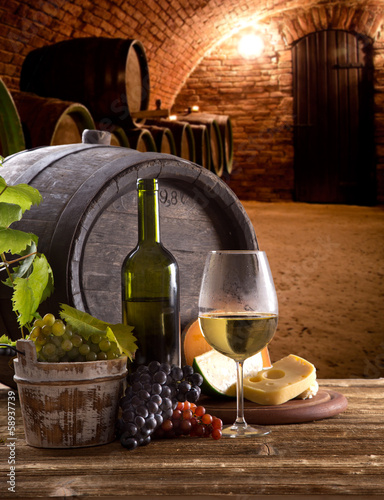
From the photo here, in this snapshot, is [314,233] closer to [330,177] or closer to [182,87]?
[330,177]

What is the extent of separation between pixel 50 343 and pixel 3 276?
44 cm

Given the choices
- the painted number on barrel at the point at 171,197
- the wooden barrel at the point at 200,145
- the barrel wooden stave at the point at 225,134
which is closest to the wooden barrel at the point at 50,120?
the painted number on barrel at the point at 171,197

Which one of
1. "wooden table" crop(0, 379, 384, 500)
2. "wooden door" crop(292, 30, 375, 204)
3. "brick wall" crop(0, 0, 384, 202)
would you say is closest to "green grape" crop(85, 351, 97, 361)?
"wooden table" crop(0, 379, 384, 500)

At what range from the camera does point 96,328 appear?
0.85m

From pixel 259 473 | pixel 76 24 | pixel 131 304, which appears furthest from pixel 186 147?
pixel 259 473

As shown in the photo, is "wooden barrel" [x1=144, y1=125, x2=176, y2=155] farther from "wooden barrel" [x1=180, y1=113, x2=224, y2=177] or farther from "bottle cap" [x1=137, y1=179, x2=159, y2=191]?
"bottle cap" [x1=137, y1=179, x2=159, y2=191]

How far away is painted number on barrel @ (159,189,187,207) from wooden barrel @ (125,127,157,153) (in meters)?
2.31

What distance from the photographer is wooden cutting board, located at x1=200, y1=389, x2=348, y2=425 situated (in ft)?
3.00

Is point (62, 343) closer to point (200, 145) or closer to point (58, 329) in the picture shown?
point (58, 329)

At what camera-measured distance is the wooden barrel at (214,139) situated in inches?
251

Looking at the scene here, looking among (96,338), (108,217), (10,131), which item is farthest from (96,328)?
(10,131)

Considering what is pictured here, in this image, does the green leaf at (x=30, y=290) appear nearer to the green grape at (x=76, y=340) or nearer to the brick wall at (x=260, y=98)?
the green grape at (x=76, y=340)

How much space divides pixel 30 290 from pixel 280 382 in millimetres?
404

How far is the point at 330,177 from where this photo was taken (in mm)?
8805
